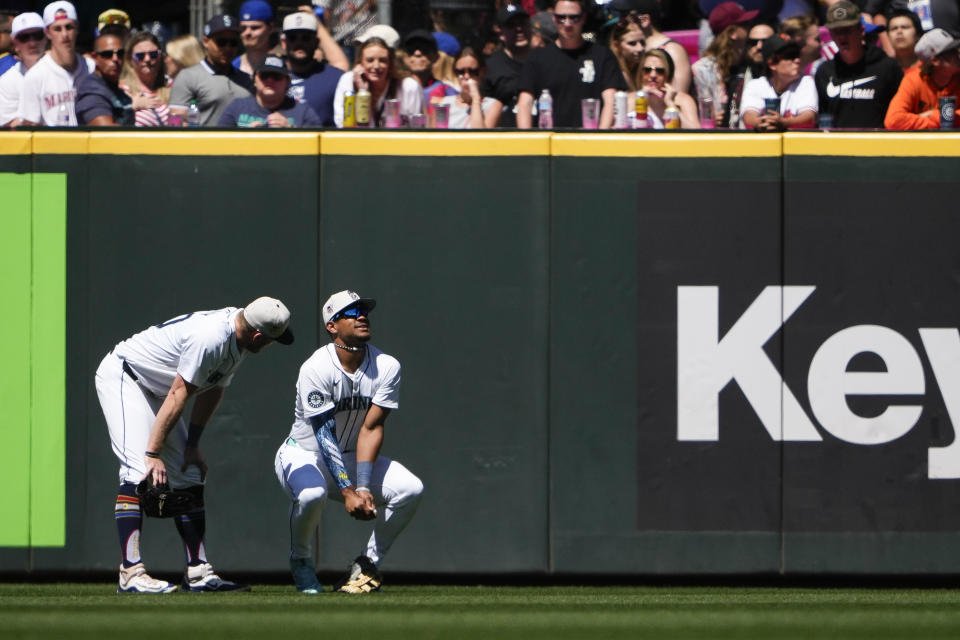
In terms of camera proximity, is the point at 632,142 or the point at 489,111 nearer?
the point at 632,142

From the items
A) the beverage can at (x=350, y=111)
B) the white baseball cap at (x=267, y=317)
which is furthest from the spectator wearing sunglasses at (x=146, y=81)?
the white baseball cap at (x=267, y=317)

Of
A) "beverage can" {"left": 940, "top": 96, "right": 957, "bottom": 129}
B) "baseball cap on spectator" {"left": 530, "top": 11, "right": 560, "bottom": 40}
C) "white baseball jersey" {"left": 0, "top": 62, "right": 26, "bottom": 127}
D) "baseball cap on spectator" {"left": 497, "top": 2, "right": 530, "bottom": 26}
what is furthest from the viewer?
"baseball cap on spectator" {"left": 497, "top": 2, "right": 530, "bottom": 26}

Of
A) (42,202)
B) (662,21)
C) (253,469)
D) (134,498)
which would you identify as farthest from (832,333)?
(662,21)

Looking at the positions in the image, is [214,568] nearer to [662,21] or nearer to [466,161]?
[466,161]

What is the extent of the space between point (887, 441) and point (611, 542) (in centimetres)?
185

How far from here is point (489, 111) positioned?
400 inches

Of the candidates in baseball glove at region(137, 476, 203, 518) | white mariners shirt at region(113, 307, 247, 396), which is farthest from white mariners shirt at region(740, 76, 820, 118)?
baseball glove at region(137, 476, 203, 518)

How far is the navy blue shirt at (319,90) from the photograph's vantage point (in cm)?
1016

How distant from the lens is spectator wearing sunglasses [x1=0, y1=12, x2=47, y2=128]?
9.94 m

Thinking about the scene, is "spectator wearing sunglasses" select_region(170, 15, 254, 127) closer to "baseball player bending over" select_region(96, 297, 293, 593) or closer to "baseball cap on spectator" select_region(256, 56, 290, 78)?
"baseball cap on spectator" select_region(256, 56, 290, 78)

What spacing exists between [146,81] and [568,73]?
3.00 metres

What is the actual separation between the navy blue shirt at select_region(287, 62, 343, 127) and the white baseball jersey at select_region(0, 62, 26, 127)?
1.85 meters

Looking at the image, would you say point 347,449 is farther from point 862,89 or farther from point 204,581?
point 862,89

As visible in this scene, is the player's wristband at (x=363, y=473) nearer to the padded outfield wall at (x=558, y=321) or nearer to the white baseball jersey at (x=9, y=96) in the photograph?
the padded outfield wall at (x=558, y=321)
